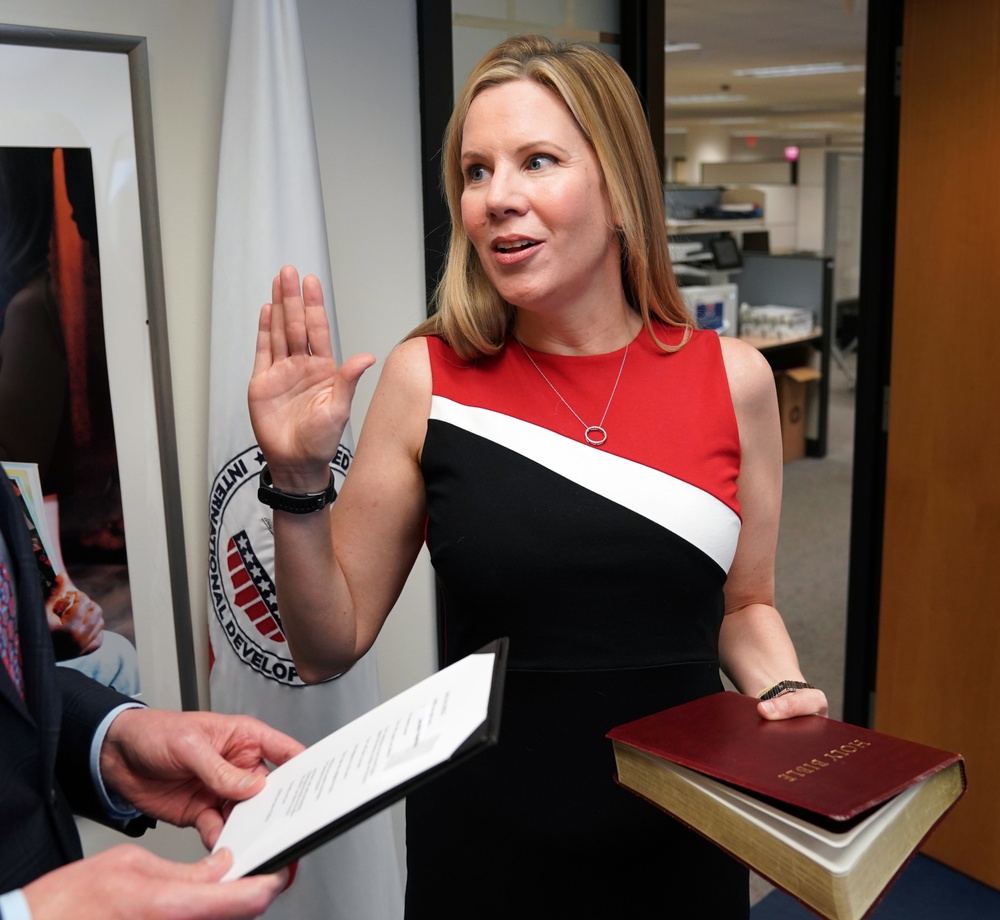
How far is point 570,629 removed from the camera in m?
1.27

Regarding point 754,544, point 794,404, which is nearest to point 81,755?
point 754,544

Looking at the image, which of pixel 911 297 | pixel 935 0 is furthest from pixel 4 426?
pixel 935 0

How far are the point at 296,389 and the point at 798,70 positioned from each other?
32.3ft

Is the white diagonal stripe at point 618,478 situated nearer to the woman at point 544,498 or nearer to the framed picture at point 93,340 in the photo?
the woman at point 544,498

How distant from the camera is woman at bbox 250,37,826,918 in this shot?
1.26 meters

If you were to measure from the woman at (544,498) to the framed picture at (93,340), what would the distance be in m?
0.70

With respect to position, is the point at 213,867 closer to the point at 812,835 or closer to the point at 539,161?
the point at 812,835

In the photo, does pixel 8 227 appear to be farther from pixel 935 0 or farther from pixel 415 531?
pixel 935 0

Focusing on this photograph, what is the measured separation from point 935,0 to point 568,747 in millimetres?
2321

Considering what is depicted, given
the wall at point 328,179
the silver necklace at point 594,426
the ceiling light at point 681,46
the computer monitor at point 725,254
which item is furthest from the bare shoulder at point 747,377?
the ceiling light at point 681,46

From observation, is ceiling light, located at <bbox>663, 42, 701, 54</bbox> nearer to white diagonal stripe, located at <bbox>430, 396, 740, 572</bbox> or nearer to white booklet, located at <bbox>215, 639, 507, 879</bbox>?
white diagonal stripe, located at <bbox>430, 396, 740, 572</bbox>

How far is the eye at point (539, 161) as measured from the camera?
132 centimetres

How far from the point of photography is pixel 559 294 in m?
1.35

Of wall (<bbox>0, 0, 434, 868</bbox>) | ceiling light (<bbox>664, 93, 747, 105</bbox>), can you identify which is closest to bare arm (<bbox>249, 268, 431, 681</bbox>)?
wall (<bbox>0, 0, 434, 868</bbox>)
